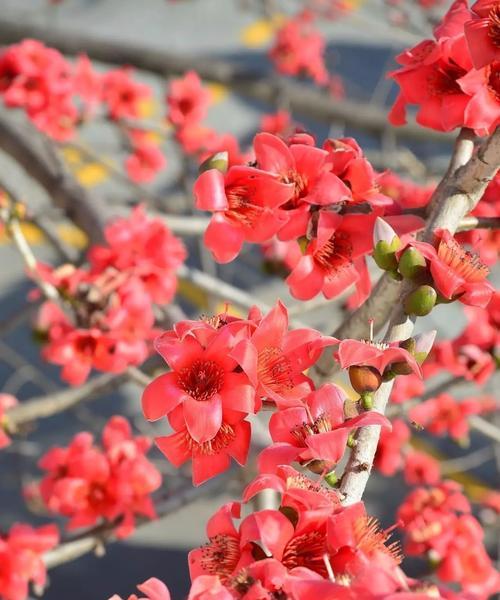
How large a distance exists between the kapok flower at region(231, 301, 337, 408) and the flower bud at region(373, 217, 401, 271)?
0.34 ft

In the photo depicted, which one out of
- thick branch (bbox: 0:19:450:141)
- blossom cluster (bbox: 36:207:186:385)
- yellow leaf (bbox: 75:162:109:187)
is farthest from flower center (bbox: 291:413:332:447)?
yellow leaf (bbox: 75:162:109:187)

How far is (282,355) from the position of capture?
27.9 inches

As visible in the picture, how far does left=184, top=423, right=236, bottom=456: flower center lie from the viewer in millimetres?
718

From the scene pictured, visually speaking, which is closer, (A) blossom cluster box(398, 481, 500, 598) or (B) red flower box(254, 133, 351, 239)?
(B) red flower box(254, 133, 351, 239)

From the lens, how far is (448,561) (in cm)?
154

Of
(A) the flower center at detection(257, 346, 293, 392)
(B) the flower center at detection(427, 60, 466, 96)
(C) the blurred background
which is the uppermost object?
(B) the flower center at detection(427, 60, 466, 96)

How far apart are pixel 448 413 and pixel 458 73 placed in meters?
1.44

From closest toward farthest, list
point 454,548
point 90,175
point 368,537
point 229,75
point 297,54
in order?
point 368,537 → point 454,548 → point 229,75 → point 297,54 → point 90,175

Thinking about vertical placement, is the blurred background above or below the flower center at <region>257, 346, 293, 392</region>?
below

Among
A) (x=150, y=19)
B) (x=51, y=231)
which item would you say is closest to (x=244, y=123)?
(x=150, y=19)

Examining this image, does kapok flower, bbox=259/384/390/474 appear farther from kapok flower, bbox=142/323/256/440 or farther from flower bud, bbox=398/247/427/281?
flower bud, bbox=398/247/427/281

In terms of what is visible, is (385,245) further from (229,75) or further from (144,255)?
(229,75)

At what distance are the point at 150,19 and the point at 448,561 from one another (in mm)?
5781

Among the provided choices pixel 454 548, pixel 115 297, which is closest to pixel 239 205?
pixel 115 297
